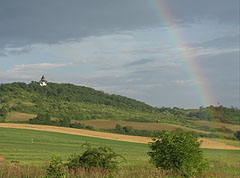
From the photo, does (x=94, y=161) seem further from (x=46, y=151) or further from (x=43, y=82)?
(x=43, y=82)

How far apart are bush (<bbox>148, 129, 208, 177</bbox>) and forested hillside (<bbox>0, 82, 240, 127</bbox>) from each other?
83.7 m

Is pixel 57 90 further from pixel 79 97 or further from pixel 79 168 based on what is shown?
pixel 79 168

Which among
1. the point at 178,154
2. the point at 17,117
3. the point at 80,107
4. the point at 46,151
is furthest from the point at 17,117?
the point at 178,154

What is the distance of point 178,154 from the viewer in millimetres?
14195

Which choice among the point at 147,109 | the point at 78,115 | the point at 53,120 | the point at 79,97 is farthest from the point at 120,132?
the point at 147,109

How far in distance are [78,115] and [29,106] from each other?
57.1ft

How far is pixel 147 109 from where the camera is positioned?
195 metres

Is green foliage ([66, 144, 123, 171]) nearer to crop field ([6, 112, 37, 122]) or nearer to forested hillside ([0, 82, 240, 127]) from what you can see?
crop field ([6, 112, 37, 122])

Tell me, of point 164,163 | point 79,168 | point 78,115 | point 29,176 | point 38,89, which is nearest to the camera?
point 29,176

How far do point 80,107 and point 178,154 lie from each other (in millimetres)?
127093

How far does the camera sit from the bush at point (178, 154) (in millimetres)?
14125

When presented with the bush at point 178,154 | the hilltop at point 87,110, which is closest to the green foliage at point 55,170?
the bush at point 178,154

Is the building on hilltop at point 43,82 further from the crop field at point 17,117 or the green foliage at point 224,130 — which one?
the green foliage at point 224,130

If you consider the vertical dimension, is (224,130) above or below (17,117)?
below
